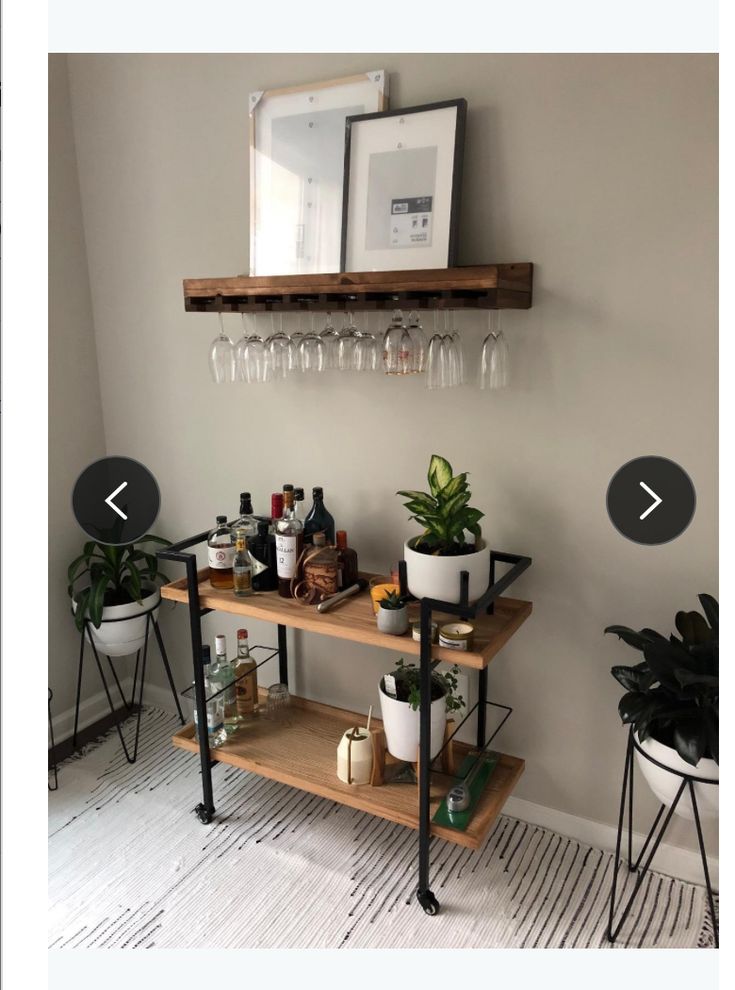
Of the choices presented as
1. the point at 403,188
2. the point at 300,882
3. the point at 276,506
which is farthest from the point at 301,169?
the point at 300,882

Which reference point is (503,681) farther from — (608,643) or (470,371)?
(470,371)

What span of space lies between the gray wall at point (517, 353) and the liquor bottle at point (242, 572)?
0.30 m

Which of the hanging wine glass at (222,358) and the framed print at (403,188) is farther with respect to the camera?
the hanging wine glass at (222,358)

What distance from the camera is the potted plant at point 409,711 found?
1.84m

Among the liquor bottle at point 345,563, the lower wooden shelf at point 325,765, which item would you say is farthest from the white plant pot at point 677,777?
the liquor bottle at point 345,563

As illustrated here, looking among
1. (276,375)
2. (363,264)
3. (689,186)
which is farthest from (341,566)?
(689,186)

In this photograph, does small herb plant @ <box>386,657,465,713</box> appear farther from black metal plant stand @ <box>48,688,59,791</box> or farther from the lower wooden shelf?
black metal plant stand @ <box>48,688,59,791</box>

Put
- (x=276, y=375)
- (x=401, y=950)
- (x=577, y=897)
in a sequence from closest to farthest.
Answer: (x=401, y=950) < (x=577, y=897) < (x=276, y=375)

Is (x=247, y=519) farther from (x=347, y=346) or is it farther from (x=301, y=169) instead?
(x=301, y=169)

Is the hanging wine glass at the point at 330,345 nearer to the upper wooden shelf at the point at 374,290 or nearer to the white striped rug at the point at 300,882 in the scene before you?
the upper wooden shelf at the point at 374,290

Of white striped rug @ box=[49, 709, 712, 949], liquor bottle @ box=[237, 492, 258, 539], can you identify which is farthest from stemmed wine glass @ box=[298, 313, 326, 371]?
white striped rug @ box=[49, 709, 712, 949]

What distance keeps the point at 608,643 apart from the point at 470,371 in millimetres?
773

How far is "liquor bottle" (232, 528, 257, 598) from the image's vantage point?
202 centimetres

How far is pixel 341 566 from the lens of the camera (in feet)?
6.62
